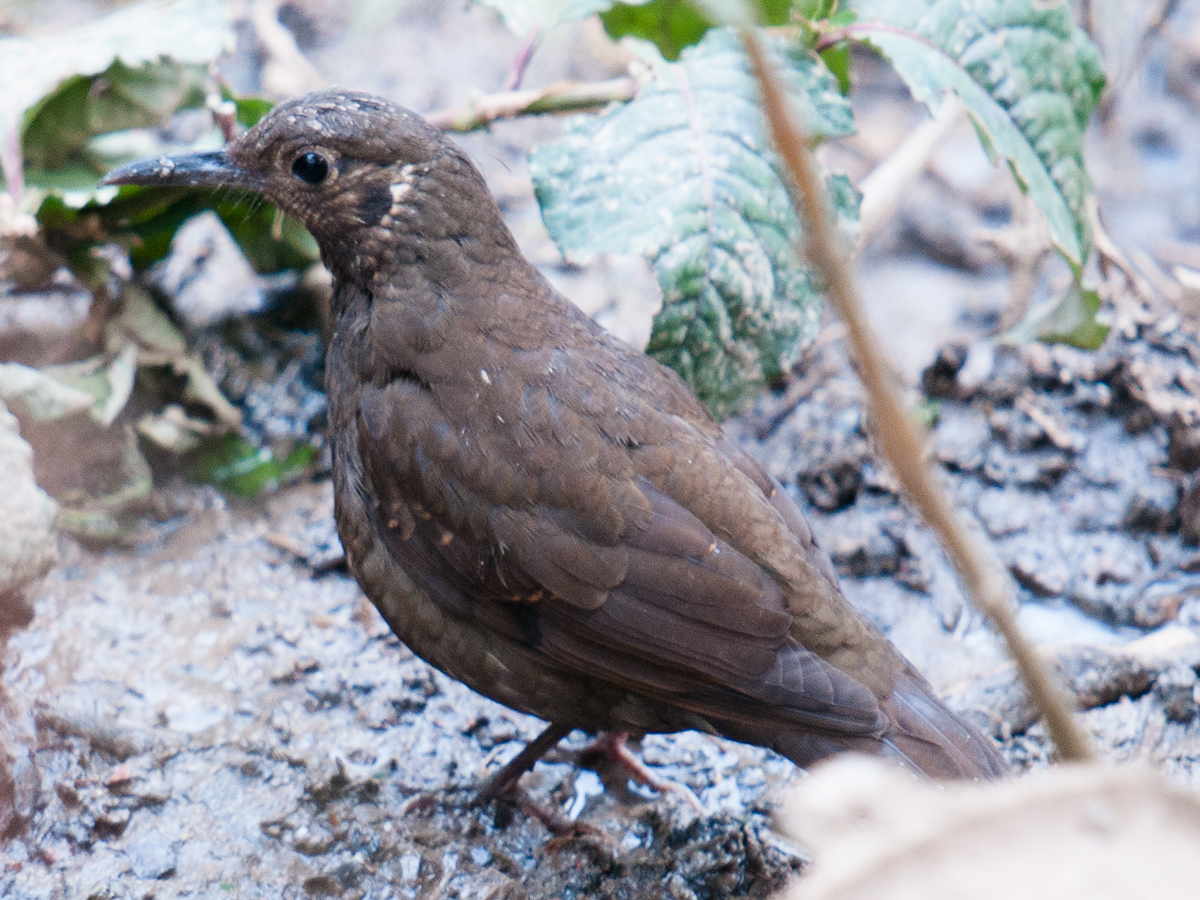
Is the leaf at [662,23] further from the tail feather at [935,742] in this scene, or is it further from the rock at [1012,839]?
the rock at [1012,839]

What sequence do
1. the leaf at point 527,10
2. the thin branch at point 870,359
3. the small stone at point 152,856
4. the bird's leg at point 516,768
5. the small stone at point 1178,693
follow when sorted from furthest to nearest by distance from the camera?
the leaf at point 527,10, the small stone at point 1178,693, the bird's leg at point 516,768, the small stone at point 152,856, the thin branch at point 870,359

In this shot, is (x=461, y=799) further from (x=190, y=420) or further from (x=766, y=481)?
(x=190, y=420)

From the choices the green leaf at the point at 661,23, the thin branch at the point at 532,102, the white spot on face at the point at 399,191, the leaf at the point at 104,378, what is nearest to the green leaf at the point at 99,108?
the leaf at the point at 104,378

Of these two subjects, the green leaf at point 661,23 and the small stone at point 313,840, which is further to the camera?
the green leaf at point 661,23

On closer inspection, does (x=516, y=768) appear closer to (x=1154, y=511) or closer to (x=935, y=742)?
(x=935, y=742)

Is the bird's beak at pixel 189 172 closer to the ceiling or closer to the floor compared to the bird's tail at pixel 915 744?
closer to the ceiling

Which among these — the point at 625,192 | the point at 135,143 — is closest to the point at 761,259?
the point at 625,192
